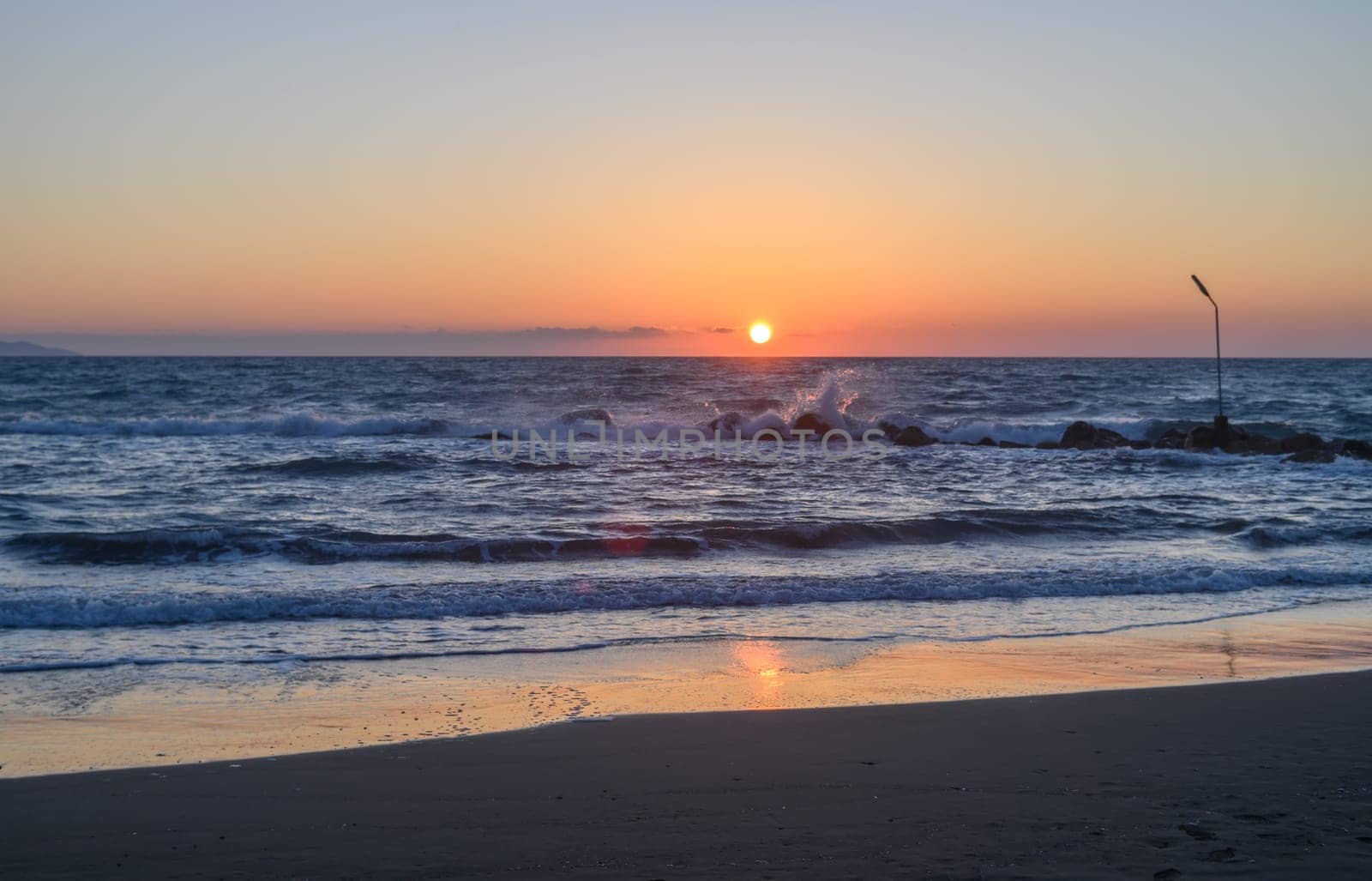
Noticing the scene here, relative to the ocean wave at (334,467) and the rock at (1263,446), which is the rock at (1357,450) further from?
the ocean wave at (334,467)

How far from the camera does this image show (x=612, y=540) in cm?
1287

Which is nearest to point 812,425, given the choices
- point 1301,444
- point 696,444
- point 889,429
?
point 889,429

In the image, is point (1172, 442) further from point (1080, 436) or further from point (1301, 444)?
point (1301, 444)

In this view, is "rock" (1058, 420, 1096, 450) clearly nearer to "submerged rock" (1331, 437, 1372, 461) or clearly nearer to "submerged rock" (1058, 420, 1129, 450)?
"submerged rock" (1058, 420, 1129, 450)

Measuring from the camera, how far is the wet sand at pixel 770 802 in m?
3.95

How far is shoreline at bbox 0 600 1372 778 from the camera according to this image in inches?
224

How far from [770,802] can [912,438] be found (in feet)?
78.6

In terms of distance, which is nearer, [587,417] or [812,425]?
[812,425]

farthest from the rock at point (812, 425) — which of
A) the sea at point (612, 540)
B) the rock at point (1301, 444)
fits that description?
the rock at point (1301, 444)

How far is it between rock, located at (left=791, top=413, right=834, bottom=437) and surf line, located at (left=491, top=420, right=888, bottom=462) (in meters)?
0.10

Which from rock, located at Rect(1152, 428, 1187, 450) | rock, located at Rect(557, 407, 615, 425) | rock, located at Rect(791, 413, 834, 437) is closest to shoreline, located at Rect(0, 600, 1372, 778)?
rock, located at Rect(1152, 428, 1187, 450)

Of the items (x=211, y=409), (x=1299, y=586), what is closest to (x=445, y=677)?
(x=1299, y=586)

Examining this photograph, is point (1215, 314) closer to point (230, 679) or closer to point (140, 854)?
point (230, 679)

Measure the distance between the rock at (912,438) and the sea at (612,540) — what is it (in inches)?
41.3
